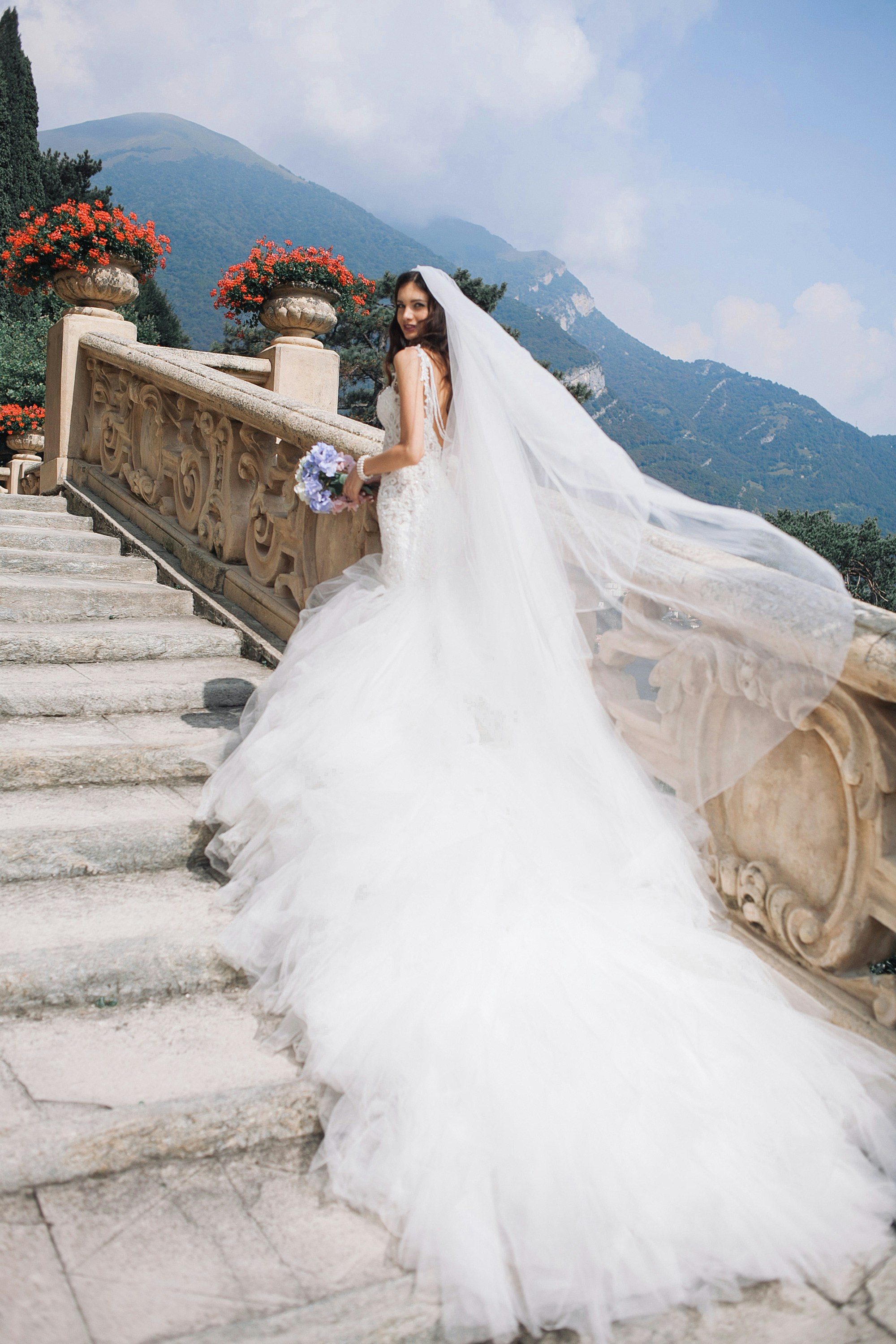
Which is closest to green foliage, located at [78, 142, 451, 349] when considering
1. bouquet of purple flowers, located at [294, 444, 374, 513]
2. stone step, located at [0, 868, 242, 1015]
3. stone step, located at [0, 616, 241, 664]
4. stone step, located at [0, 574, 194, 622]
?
stone step, located at [0, 574, 194, 622]

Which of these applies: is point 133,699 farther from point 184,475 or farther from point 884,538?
point 884,538

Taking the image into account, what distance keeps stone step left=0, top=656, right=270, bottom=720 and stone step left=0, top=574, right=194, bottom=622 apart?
1.52 ft

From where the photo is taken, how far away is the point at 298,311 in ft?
24.2

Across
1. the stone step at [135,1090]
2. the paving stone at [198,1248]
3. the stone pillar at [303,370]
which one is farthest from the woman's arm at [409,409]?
the stone pillar at [303,370]

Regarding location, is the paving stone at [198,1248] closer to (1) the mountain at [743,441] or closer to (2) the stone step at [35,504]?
(2) the stone step at [35,504]

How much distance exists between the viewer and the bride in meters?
1.68

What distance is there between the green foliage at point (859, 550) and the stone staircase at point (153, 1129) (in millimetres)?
31807

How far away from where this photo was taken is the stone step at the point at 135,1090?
69.7 inches

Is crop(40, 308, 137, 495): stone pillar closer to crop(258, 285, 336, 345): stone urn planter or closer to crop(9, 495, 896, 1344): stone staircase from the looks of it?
crop(258, 285, 336, 345): stone urn planter

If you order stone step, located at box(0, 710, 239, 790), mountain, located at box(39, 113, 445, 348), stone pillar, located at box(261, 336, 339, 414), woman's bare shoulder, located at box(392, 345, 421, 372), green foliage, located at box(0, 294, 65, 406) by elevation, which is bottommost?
stone step, located at box(0, 710, 239, 790)

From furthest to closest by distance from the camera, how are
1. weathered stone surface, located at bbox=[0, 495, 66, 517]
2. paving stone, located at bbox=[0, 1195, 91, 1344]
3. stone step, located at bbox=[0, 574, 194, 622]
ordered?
weathered stone surface, located at bbox=[0, 495, 66, 517] → stone step, located at bbox=[0, 574, 194, 622] → paving stone, located at bbox=[0, 1195, 91, 1344]

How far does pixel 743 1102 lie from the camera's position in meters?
1.86

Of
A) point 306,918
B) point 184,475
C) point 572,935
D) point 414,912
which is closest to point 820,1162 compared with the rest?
point 572,935

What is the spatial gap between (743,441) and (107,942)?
4181 inches
